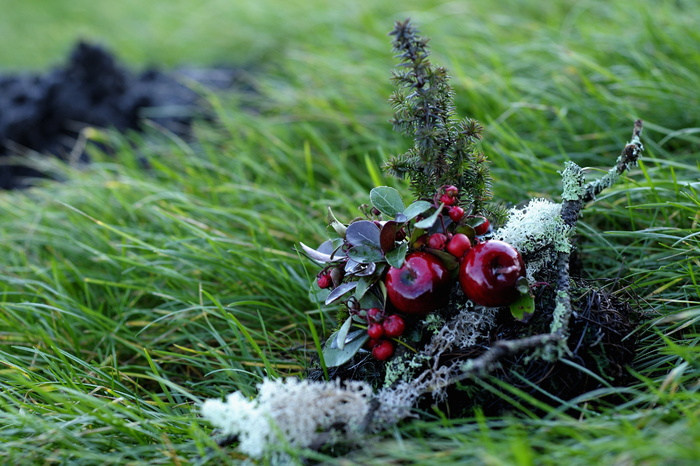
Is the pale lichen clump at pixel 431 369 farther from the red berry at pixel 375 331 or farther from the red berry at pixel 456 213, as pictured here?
the red berry at pixel 456 213

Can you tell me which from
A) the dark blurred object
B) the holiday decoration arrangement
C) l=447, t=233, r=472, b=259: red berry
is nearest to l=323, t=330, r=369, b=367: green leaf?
the holiday decoration arrangement

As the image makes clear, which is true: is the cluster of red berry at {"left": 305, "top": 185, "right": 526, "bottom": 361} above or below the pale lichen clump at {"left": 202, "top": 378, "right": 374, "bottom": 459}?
above

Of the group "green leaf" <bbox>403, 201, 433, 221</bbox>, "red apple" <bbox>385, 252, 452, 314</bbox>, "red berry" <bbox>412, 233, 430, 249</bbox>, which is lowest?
"red apple" <bbox>385, 252, 452, 314</bbox>

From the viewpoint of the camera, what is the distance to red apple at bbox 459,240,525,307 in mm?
1383

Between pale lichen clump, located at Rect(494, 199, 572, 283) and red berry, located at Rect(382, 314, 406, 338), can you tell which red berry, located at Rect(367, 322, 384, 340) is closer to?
red berry, located at Rect(382, 314, 406, 338)

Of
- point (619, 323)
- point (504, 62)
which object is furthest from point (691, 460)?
point (504, 62)

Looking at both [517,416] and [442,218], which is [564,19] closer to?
[442,218]

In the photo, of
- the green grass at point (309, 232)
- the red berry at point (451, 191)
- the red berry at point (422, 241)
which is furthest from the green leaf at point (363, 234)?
the green grass at point (309, 232)

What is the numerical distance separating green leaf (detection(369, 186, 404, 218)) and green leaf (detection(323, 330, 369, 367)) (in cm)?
32

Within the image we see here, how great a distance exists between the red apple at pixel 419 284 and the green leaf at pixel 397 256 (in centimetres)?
2

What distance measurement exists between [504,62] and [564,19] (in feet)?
3.14

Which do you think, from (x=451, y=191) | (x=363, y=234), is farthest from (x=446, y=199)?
(x=363, y=234)

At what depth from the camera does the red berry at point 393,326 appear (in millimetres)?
1476

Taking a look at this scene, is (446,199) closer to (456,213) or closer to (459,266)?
(456,213)
